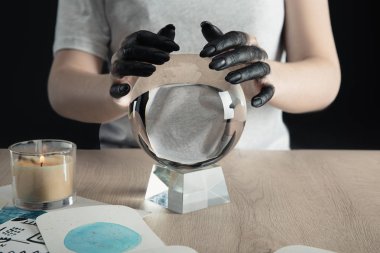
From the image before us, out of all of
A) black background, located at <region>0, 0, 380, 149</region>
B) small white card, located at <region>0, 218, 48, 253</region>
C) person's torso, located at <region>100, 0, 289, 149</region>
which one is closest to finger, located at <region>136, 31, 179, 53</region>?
small white card, located at <region>0, 218, 48, 253</region>

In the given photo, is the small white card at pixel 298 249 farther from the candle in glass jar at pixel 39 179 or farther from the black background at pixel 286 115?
the black background at pixel 286 115

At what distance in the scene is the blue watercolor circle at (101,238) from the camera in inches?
23.1

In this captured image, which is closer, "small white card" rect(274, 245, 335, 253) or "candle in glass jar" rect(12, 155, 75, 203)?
"small white card" rect(274, 245, 335, 253)

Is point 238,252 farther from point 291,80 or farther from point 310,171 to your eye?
point 291,80

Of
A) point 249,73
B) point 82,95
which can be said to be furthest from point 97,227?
point 82,95

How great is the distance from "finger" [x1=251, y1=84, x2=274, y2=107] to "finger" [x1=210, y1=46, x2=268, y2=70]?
0.04 metres

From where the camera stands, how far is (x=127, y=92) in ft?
2.45

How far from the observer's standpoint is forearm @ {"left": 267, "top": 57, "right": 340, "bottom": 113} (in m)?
1.01

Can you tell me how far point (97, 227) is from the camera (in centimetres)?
64

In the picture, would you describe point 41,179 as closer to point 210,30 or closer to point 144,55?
point 144,55

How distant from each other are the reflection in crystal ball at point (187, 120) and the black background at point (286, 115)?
1.00 metres

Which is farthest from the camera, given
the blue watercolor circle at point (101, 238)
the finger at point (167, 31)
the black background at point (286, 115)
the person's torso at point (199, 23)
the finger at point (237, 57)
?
the black background at point (286, 115)

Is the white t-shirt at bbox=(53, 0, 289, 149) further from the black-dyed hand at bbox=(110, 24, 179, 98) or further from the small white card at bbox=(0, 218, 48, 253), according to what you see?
the small white card at bbox=(0, 218, 48, 253)

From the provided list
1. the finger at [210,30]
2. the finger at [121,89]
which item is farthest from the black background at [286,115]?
the finger at [121,89]
